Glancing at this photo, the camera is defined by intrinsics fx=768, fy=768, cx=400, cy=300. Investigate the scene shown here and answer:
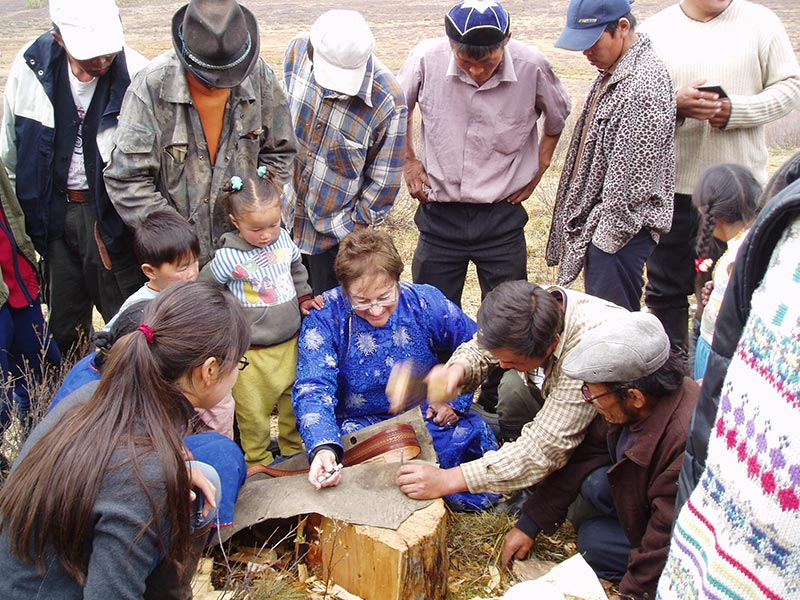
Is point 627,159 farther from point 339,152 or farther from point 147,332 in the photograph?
point 147,332

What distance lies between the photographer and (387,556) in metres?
2.82

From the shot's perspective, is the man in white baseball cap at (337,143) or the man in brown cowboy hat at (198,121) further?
the man in white baseball cap at (337,143)

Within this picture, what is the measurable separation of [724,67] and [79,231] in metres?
3.53

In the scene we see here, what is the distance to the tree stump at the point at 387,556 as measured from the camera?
9.27 feet

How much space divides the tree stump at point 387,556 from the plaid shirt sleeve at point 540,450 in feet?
0.75

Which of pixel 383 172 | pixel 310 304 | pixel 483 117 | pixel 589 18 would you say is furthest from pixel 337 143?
pixel 589 18

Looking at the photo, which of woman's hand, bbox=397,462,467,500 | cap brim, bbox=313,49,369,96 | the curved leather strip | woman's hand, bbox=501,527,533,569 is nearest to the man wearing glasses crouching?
woman's hand, bbox=501,527,533,569

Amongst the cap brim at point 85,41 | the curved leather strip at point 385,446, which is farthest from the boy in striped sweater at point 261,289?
the cap brim at point 85,41

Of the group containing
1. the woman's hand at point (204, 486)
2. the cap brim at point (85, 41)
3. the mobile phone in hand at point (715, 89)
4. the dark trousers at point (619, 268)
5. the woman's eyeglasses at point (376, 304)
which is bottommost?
the dark trousers at point (619, 268)

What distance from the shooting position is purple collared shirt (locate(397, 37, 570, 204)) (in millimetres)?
4199

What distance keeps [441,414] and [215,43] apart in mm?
1968

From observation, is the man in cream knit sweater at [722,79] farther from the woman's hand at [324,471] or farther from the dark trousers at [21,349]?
the dark trousers at [21,349]

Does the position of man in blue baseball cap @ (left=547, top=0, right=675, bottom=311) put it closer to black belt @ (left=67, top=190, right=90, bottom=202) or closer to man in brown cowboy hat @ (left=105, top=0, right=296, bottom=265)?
man in brown cowboy hat @ (left=105, top=0, right=296, bottom=265)

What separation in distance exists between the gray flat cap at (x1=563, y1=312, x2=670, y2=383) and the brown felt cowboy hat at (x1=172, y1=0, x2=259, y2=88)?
1.93 m
